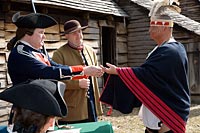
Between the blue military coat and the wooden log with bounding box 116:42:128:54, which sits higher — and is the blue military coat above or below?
above

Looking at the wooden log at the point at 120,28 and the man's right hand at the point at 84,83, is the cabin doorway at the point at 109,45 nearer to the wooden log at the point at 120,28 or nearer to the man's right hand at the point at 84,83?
the wooden log at the point at 120,28

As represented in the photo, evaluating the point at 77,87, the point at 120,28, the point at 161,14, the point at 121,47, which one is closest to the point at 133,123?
the point at 77,87

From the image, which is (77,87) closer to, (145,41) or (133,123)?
(133,123)

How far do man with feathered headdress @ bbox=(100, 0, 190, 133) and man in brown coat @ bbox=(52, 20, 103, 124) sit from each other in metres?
0.64

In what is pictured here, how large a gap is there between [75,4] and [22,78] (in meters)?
5.98

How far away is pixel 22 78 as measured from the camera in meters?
2.81

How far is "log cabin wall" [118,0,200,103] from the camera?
10086 mm

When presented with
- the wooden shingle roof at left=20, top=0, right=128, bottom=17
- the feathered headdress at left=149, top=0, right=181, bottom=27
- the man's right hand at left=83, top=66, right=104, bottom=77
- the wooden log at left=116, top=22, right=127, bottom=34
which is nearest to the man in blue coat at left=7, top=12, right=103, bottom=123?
the man's right hand at left=83, top=66, right=104, bottom=77

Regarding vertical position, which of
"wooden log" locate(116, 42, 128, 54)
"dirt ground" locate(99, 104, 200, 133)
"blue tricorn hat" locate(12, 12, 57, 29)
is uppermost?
"blue tricorn hat" locate(12, 12, 57, 29)

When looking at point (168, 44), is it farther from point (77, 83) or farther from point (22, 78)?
point (22, 78)

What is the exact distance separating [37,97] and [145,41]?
9528 millimetres

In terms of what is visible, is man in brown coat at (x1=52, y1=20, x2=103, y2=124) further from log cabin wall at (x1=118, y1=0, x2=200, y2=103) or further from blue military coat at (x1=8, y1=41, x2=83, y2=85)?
log cabin wall at (x1=118, y1=0, x2=200, y2=103)

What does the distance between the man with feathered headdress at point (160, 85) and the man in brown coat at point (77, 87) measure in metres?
0.64

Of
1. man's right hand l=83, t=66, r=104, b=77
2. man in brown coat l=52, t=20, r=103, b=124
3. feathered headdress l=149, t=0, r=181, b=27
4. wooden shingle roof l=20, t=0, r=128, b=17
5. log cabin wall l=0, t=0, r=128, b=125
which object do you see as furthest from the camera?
wooden shingle roof l=20, t=0, r=128, b=17
